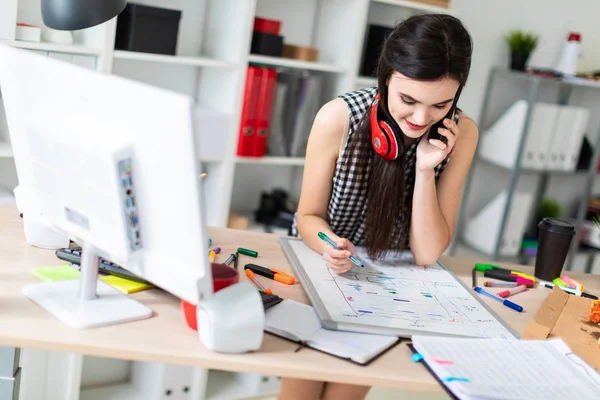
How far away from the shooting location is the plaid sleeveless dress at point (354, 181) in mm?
1762

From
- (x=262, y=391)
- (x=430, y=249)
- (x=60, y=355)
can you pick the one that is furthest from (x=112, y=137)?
(x=262, y=391)

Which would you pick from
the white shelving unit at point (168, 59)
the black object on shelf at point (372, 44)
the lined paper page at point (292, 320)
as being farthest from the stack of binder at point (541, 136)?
the lined paper page at point (292, 320)

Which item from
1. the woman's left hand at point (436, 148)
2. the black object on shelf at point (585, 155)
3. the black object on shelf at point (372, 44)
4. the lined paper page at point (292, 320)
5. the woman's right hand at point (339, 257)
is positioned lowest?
the lined paper page at point (292, 320)

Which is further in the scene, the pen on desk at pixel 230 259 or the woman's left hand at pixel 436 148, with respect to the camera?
the woman's left hand at pixel 436 148

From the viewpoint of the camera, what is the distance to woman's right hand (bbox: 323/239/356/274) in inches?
57.0

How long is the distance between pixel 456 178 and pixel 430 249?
232mm

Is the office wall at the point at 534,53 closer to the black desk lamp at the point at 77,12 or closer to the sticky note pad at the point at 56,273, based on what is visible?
the black desk lamp at the point at 77,12

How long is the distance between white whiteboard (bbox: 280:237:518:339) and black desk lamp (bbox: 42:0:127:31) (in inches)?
24.8

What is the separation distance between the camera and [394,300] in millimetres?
1372

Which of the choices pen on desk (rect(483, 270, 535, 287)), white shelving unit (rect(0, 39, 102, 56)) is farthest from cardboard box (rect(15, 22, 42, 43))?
pen on desk (rect(483, 270, 535, 287))

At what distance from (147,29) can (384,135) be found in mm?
1234

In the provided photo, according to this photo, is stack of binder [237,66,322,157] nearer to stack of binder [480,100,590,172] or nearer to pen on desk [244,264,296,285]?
stack of binder [480,100,590,172]

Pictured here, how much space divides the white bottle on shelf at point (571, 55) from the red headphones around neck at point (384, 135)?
2.13 m

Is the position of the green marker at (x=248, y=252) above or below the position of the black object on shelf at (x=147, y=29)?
below
